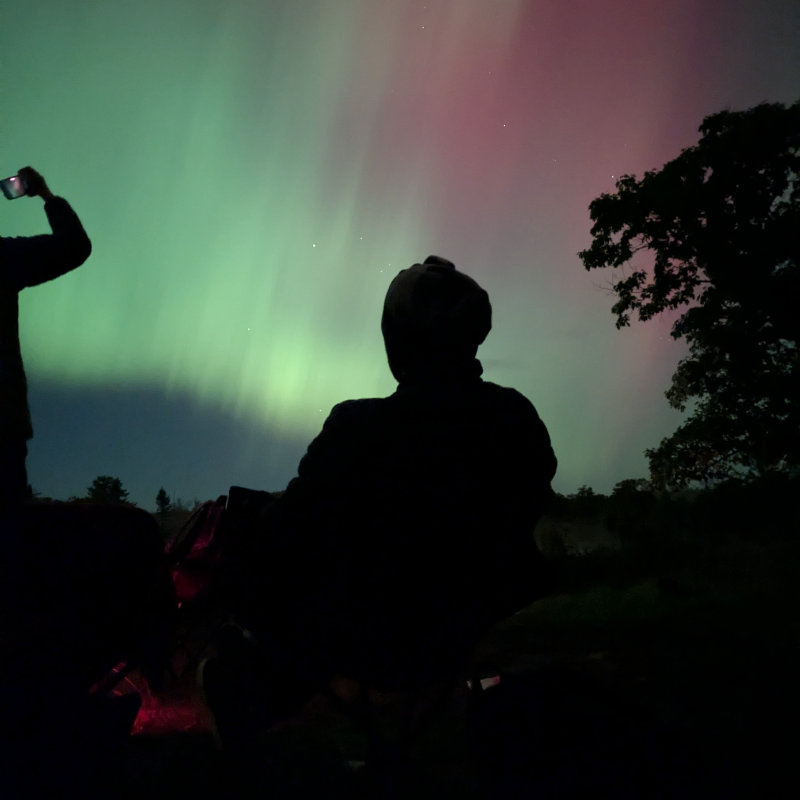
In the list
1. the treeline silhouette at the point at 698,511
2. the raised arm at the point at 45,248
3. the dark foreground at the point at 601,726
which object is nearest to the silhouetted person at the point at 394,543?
the dark foreground at the point at 601,726

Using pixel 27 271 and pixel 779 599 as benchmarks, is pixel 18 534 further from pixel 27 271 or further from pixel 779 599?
pixel 779 599

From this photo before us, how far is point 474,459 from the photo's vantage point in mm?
1661

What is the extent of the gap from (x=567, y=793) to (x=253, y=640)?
2.95ft

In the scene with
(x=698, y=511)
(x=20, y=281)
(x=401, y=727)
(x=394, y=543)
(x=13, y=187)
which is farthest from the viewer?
(x=698, y=511)

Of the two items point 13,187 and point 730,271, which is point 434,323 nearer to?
point 13,187

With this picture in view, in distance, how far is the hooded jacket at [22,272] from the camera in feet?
5.82

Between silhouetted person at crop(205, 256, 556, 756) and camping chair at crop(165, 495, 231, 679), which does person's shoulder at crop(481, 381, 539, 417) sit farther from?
camping chair at crop(165, 495, 231, 679)

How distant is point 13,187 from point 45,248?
36 centimetres

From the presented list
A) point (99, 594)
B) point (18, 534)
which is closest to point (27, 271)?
point (18, 534)

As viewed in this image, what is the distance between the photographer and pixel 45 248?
199 cm

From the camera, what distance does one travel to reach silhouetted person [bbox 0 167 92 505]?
1.71m

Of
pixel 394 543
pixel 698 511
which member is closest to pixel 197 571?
pixel 394 543

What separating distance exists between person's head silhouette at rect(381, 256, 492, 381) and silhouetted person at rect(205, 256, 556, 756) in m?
0.09

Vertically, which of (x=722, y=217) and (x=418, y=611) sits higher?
(x=722, y=217)
